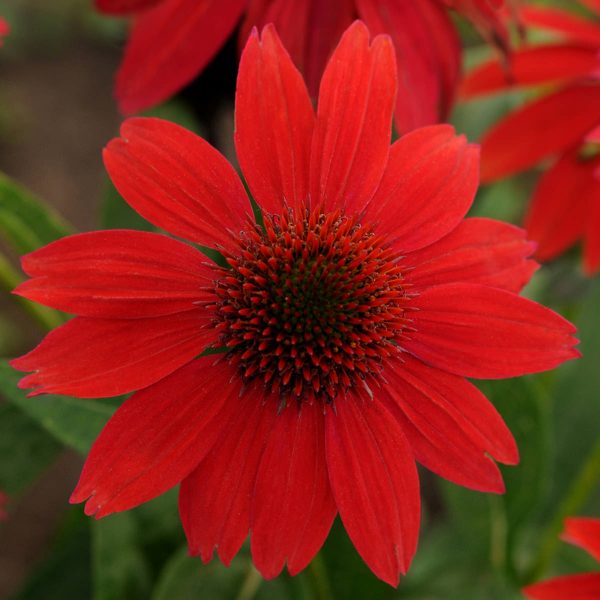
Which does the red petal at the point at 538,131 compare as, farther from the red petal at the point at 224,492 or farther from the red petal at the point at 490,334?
the red petal at the point at 224,492

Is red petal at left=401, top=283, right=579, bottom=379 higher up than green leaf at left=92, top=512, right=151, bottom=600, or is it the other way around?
red petal at left=401, top=283, right=579, bottom=379

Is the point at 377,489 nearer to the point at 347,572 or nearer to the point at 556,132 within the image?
the point at 347,572

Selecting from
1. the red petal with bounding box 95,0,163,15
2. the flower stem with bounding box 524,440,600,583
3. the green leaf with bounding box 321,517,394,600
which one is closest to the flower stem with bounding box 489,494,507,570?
the flower stem with bounding box 524,440,600,583

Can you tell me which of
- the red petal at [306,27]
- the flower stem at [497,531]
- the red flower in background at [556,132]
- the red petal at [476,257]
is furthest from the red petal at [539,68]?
the flower stem at [497,531]

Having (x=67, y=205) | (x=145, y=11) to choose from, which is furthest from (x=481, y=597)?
(x=67, y=205)

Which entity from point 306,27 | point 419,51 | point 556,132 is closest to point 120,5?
point 306,27

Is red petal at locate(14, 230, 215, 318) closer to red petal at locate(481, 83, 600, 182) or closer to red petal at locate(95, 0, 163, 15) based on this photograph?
red petal at locate(95, 0, 163, 15)
